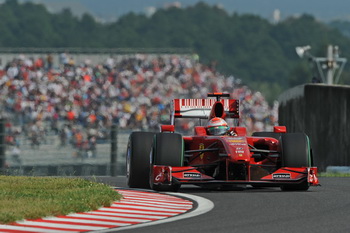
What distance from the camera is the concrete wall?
20.7 m

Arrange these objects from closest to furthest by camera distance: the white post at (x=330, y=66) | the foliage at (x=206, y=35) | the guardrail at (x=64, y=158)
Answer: the guardrail at (x=64, y=158), the white post at (x=330, y=66), the foliage at (x=206, y=35)

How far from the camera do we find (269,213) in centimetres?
1062

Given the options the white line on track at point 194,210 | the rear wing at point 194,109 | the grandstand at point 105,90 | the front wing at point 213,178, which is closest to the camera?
the white line on track at point 194,210

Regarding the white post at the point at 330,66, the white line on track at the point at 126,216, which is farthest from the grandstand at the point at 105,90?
the white line on track at the point at 126,216

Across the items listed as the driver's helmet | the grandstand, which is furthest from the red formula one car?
the grandstand

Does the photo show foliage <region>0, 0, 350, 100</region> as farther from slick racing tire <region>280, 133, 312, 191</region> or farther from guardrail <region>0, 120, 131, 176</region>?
slick racing tire <region>280, 133, 312, 191</region>

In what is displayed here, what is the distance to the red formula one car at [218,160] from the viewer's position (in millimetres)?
13609

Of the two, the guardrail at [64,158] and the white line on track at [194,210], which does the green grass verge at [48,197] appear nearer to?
the white line on track at [194,210]

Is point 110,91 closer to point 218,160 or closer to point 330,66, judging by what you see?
point 330,66

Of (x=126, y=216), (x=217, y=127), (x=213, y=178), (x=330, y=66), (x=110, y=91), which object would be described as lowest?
(x=126, y=216)

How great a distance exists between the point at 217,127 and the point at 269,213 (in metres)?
4.53

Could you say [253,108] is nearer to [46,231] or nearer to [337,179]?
[337,179]

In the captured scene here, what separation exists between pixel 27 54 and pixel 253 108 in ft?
→ 42.5

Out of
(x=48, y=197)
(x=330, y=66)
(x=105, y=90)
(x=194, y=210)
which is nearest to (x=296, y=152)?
(x=194, y=210)
